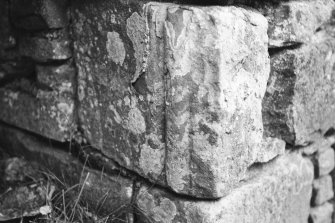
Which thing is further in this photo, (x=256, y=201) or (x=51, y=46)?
(x=51, y=46)

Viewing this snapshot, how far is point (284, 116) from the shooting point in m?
1.80

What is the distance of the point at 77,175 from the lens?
197cm

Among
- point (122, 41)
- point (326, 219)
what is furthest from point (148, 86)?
point (326, 219)

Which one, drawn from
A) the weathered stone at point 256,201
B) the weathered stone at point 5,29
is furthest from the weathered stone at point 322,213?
the weathered stone at point 5,29

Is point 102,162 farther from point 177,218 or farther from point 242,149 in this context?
point 242,149

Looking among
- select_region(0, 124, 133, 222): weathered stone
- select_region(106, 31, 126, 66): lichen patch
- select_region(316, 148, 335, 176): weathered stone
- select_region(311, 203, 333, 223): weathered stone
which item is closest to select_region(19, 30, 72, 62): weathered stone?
select_region(106, 31, 126, 66): lichen patch

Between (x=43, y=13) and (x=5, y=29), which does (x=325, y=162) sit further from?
(x=5, y=29)

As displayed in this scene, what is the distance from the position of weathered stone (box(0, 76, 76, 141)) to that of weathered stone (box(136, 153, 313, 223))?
0.46 metres

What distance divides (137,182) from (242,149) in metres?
0.43

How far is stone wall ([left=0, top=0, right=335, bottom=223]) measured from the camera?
1.47 m

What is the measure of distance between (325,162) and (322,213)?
25 cm

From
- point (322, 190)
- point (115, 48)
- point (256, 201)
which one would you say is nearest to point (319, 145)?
point (322, 190)

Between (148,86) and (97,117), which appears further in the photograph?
(97,117)

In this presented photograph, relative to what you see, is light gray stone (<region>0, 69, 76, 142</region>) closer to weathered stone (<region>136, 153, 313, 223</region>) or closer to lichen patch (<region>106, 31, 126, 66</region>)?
lichen patch (<region>106, 31, 126, 66</region>)
